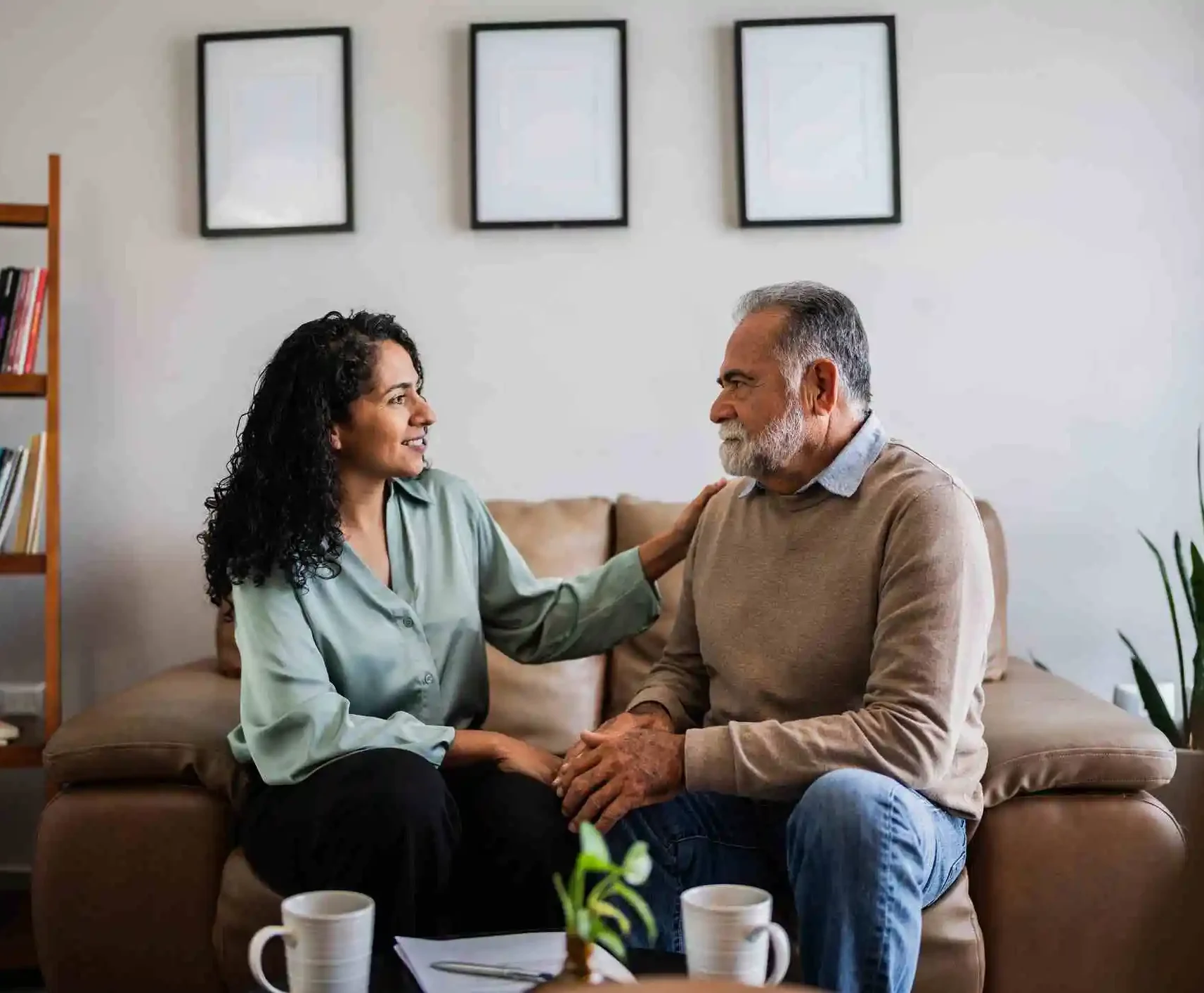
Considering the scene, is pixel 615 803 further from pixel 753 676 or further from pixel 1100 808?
pixel 1100 808

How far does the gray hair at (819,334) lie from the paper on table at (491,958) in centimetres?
88

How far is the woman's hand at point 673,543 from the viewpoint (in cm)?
202

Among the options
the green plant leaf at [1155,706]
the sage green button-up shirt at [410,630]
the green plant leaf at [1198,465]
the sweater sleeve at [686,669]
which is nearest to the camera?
the sage green button-up shirt at [410,630]

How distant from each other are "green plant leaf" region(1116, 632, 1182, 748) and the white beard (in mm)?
999

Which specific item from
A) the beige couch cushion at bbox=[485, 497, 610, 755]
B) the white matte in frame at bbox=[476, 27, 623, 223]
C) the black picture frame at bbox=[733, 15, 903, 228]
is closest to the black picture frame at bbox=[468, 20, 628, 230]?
the white matte in frame at bbox=[476, 27, 623, 223]

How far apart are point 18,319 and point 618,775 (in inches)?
60.9

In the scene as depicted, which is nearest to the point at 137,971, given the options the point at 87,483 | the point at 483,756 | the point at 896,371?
the point at 483,756

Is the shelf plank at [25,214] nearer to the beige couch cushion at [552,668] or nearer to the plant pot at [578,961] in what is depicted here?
the beige couch cushion at [552,668]

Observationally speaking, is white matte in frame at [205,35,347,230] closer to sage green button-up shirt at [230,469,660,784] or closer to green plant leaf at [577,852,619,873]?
sage green button-up shirt at [230,469,660,784]

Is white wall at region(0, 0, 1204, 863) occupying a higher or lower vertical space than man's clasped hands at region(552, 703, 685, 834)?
higher

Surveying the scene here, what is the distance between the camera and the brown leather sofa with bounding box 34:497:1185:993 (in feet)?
5.70

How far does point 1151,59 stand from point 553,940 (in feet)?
7.45

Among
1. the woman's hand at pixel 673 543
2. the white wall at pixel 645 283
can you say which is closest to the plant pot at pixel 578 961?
the woman's hand at pixel 673 543

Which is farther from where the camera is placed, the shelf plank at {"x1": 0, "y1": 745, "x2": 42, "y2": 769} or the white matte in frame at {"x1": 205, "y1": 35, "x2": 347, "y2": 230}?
the white matte in frame at {"x1": 205, "y1": 35, "x2": 347, "y2": 230}
